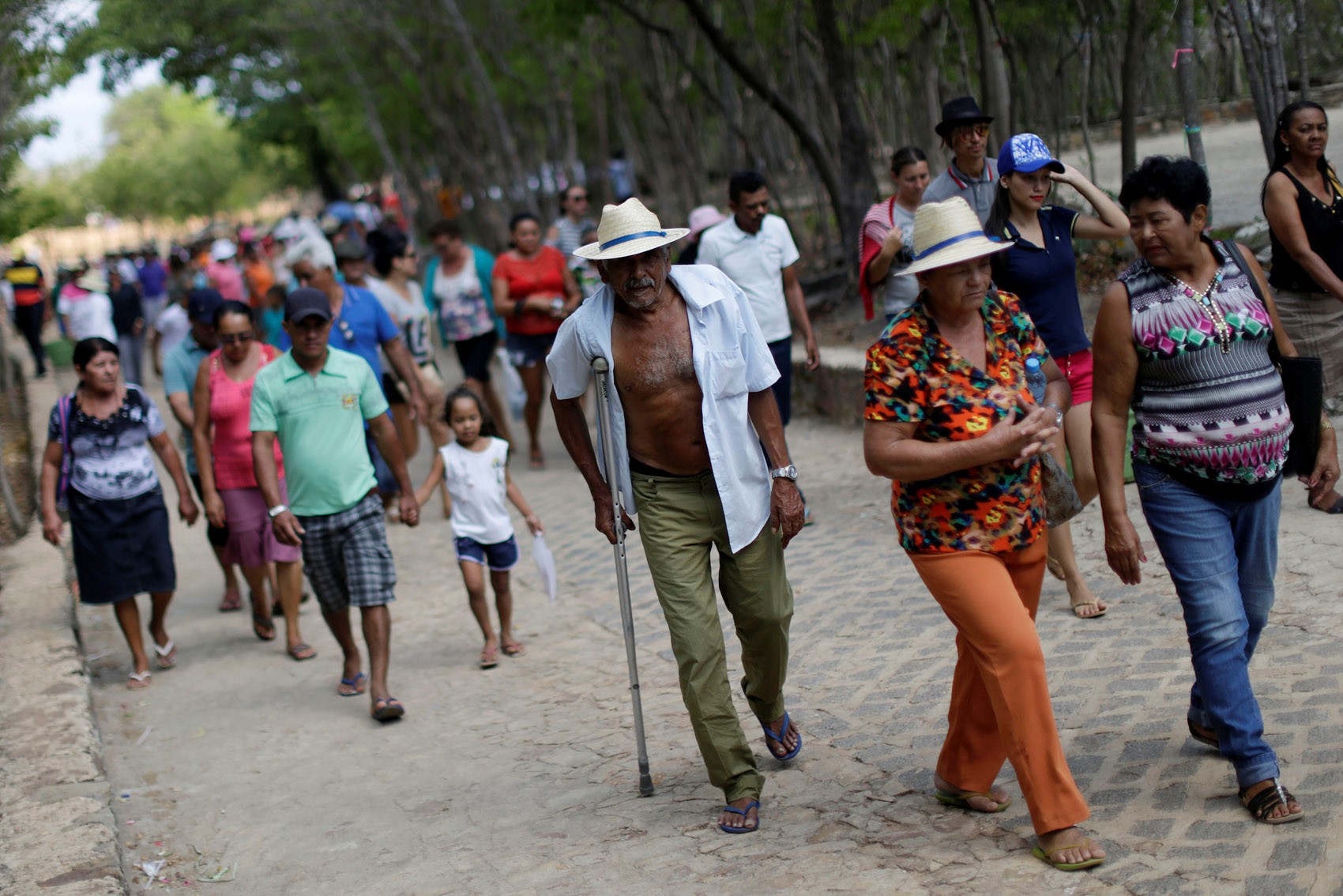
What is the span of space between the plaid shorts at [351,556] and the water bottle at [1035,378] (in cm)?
356

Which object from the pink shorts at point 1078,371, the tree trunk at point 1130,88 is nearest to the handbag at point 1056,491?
the pink shorts at point 1078,371

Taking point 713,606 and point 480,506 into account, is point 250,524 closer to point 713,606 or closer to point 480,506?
point 480,506

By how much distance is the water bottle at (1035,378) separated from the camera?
4301mm

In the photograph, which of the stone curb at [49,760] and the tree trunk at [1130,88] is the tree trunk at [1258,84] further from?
the stone curb at [49,760]

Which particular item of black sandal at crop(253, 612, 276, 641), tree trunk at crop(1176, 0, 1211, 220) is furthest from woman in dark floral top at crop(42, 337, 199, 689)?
tree trunk at crop(1176, 0, 1211, 220)

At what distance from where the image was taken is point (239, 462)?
26.7 feet

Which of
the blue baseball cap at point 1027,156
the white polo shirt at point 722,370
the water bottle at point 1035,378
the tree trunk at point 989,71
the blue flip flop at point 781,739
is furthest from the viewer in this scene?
the tree trunk at point 989,71

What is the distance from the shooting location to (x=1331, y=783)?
4.27 m

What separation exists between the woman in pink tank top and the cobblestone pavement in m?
0.53

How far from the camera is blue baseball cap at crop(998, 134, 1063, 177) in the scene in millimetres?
5719

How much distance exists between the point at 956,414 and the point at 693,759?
213cm

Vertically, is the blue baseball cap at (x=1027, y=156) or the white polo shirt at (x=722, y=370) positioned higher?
the blue baseball cap at (x=1027, y=156)

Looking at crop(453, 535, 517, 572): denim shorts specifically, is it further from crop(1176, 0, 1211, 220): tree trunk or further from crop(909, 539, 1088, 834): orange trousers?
crop(1176, 0, 1211, 220): tree trunk

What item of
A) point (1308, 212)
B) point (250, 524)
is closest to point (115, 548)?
point (250, 524)
